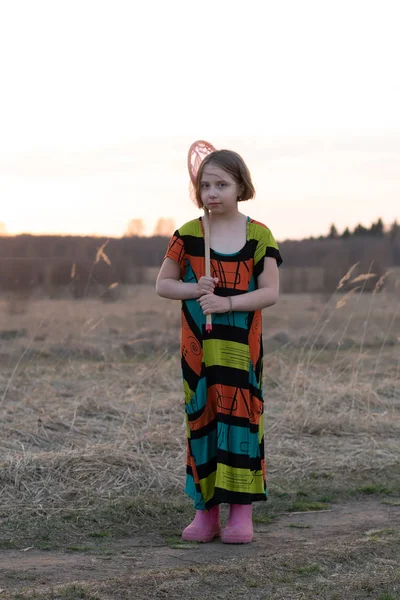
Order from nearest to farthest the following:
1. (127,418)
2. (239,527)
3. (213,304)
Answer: (213,304), (239,527), (127,418)

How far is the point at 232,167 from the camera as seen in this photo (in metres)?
3.91

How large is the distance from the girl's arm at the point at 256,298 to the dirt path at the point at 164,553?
3.61 ft

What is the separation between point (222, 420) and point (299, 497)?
1.46 meters

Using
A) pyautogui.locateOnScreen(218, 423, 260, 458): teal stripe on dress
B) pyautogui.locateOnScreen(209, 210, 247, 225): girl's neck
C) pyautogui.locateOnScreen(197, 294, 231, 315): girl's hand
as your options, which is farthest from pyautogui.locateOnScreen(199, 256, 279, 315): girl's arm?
pyautogui.locateOnScreen(218, 423, 260, 458): teal stripe on dress

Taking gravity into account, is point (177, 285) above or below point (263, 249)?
below

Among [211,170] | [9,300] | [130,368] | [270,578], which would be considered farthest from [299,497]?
[9,300]

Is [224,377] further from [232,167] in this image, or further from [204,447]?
[232,167]

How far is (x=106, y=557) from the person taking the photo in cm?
387

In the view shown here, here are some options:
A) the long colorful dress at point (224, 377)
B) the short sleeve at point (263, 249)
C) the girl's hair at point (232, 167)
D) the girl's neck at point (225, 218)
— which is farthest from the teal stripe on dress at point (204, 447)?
the girl's hair at point (232, 167)

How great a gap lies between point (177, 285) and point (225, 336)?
0.32 metres

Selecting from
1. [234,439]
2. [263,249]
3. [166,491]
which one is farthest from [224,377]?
Answer: [166,491]

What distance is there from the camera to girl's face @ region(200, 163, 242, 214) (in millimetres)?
3877

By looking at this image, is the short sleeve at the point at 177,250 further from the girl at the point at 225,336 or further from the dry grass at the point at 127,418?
the dry grass at the point at 127,418

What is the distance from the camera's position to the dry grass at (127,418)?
4.97 metres
